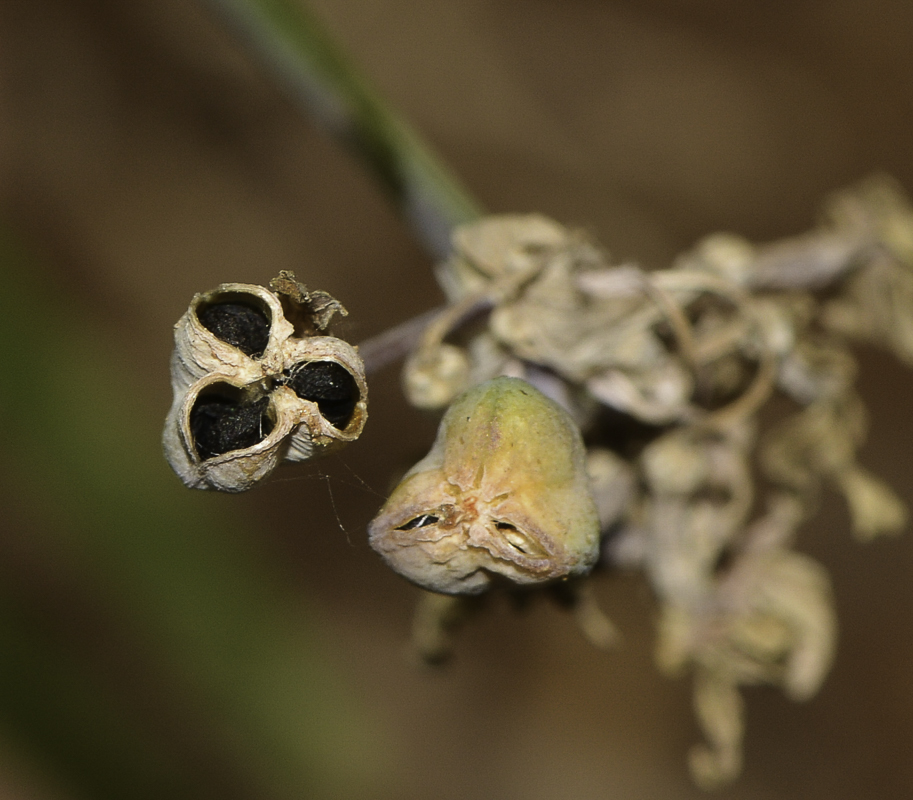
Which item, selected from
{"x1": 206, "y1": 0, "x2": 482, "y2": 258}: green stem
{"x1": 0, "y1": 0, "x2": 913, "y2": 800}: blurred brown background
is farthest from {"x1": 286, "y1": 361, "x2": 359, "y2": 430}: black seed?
{"x1": 0, "y1": 0, "x2": 913, "y2": 800}: blurred brown background

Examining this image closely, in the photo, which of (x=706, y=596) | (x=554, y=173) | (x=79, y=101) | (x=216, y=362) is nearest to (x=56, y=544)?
(x=79, y=101)

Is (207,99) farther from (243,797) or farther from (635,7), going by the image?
(243,797)

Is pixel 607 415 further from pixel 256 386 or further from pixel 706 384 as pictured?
pixel 256 386

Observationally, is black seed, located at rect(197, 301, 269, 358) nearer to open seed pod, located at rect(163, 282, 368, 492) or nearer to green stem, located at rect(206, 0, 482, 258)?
open seed pod, located at rect(163, 282, 368, 492)

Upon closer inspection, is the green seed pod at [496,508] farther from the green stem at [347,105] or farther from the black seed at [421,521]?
the green stem at [347,105]

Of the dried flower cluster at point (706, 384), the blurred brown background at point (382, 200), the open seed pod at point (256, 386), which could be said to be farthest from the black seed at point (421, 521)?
the blurred brown background at point (382, 200)

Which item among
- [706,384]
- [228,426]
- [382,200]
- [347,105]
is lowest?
[228,426]

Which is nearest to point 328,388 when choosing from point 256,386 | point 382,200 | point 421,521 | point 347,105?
point 256,386
